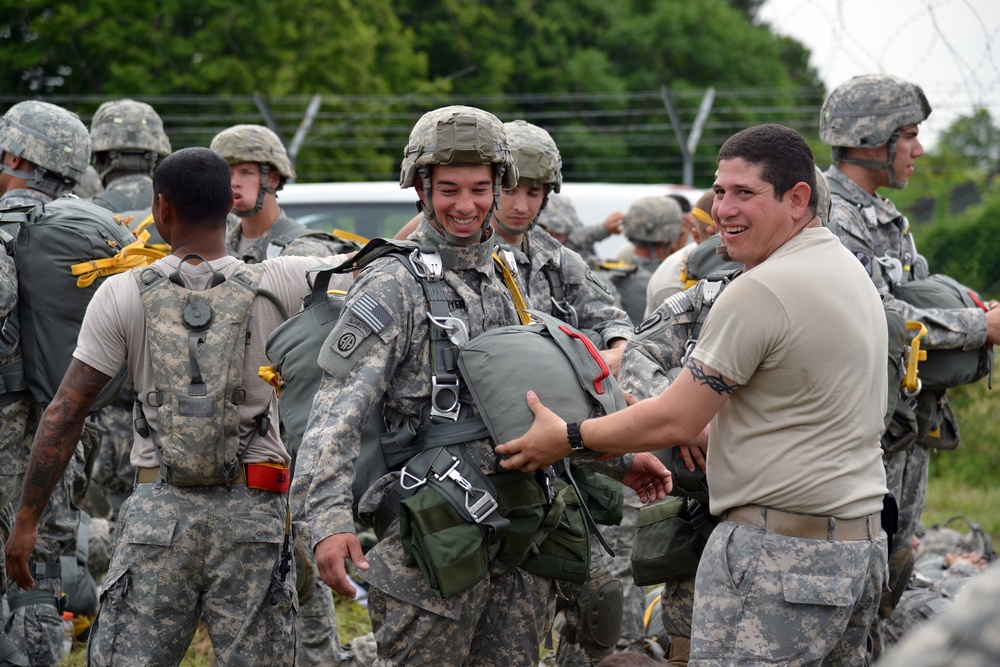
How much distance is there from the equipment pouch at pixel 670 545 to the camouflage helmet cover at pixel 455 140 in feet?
5.45

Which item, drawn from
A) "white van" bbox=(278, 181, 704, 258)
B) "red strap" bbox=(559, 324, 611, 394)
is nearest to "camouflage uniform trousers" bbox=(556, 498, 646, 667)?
"red strap" bbox=(559, 324, 611, 394)

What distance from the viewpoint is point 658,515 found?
4582mm

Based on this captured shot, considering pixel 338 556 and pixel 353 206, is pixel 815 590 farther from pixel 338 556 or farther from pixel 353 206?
pixel 353 206

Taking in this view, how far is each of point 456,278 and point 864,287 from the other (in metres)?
1.19

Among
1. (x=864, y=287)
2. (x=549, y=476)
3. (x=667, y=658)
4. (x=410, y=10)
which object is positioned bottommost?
(x=667, y=658)

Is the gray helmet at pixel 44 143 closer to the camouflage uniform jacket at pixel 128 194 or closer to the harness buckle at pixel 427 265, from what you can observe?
the camouflage uniform jacket at pixel 128 194

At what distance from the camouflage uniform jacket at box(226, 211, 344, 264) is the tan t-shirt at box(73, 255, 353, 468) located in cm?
107

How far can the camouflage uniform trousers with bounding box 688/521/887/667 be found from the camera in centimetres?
328

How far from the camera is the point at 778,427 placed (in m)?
3.30

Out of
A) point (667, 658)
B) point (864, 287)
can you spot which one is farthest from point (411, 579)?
point (667, 658)

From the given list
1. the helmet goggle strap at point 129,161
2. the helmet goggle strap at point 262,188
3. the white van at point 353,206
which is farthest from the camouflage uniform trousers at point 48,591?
the white van at point 353,206

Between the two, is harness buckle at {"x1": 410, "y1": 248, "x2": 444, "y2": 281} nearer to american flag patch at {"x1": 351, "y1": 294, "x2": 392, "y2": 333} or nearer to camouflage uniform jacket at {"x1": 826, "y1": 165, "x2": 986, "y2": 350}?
american flag patch at {"x1": 351, "y1": 294, "x2": 392, "y2": 333}

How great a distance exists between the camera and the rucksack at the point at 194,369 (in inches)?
153

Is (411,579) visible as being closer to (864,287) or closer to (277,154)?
(864,287)
